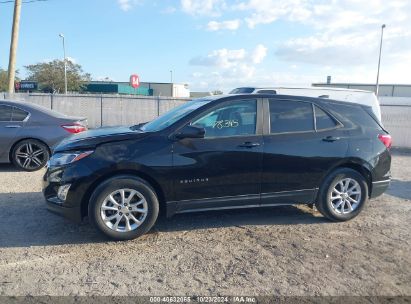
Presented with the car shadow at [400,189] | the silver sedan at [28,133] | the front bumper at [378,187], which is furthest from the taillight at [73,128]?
the car shadow at [400,189]

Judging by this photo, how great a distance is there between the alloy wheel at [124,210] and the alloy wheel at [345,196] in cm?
256

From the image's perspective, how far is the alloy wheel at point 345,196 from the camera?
16.1ft

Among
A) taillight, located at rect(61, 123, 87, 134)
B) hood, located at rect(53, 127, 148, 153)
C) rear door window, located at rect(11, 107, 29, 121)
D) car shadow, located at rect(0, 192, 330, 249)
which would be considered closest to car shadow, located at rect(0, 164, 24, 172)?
rear door window, located at rect(11, 107, 29, 121)

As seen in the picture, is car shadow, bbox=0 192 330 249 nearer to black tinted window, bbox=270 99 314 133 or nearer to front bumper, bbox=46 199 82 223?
front bumper, bbox=46 199 82 223

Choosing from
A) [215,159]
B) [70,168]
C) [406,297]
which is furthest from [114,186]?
[406,297]

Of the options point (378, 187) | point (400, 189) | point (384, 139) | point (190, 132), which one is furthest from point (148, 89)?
point (190, 132)

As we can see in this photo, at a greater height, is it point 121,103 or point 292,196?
point 121,103

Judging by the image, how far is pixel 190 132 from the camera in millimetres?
4199

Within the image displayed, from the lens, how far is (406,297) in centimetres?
316

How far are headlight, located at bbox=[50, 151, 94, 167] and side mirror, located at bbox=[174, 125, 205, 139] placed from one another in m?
1.05

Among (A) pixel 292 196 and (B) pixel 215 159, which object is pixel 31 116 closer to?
(B) pixel 215 159

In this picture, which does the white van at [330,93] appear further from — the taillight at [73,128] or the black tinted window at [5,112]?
the black tinted window at [5,112]

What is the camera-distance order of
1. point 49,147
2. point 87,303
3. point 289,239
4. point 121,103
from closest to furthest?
point 87,303, point 289,239, point 49,147, point 121,103

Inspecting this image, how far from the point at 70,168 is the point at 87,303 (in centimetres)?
164
